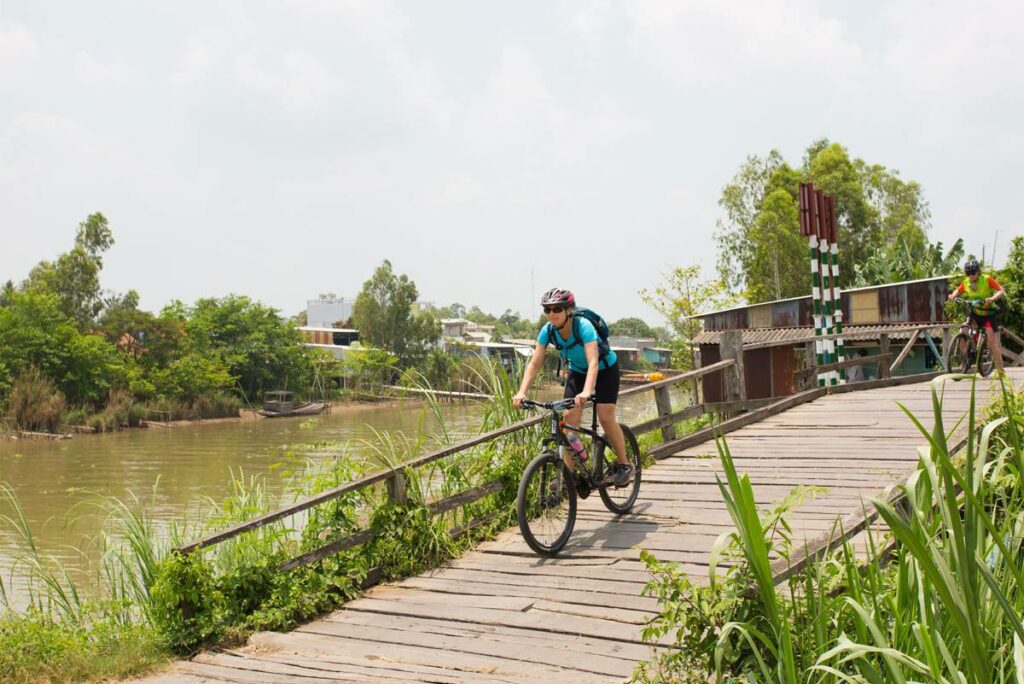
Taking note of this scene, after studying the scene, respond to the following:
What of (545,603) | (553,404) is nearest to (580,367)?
(553,404)

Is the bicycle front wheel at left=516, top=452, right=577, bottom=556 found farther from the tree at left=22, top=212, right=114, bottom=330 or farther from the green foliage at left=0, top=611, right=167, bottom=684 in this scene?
the tree at left=22, top=212, right=114, bottom=330

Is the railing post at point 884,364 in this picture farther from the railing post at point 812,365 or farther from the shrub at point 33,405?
the shrub at point 33,405

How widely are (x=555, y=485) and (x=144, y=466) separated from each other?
37.1m

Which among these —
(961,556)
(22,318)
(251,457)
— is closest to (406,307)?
(22,318)

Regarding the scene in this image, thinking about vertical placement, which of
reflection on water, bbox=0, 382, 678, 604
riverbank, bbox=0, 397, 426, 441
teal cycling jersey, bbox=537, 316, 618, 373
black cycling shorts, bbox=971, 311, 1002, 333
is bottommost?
reflection on water, bbox=0, 382, 678, 604

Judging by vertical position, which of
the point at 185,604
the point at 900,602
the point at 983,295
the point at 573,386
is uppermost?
the point at 983,295

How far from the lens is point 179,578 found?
5.96m

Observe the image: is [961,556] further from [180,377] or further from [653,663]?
[180,377]

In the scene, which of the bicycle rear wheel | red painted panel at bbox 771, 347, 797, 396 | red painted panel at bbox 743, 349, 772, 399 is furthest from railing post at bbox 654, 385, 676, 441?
red painted panel at bbox 771, 347, 797, 396

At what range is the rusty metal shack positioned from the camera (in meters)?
27.9

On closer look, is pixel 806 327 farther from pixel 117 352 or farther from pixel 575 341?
pixel 117 352

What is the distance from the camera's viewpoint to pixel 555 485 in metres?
7.26

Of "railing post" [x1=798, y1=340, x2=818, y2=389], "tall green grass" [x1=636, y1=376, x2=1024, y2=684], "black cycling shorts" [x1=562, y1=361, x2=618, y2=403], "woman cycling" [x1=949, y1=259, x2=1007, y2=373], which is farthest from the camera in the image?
"railing post" [x1=798, y1=340, x2=818, y2=389]

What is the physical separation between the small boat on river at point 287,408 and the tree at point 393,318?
13.9 m
